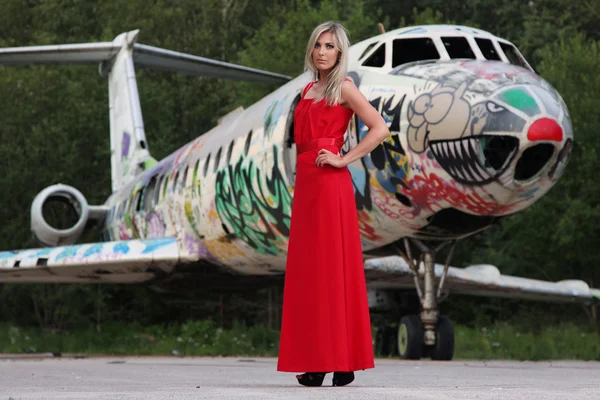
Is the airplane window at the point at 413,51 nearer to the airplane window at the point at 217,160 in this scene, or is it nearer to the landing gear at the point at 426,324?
the landing gear at the point at 426,324

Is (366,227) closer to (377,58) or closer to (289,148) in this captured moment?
(289,148)

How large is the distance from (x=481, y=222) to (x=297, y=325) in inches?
197

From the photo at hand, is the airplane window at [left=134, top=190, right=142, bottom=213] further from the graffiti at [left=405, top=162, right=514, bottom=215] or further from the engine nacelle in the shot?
the graffiti at [left=405, top=162, right=514, bottom=215]

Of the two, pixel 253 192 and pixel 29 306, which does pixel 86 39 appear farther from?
pixel 253 192

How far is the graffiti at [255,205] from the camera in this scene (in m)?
11.6

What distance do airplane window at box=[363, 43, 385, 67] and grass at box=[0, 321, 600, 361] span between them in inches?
158

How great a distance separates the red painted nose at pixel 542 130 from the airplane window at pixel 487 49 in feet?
5.37

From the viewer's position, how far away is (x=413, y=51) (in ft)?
34.1

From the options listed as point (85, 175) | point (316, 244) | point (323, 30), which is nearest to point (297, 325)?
point (316, 244)

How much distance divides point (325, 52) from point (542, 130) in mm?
3817

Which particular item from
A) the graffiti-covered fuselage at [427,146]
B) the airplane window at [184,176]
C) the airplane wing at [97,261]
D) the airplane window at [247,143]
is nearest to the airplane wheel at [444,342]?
the graffiti-covered fuselage at [427,146]

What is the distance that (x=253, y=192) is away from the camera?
1219 cm

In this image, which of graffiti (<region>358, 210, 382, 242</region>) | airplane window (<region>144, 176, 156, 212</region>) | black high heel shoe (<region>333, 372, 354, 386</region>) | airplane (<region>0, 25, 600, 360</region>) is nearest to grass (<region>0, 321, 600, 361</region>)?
airplane (<region>0, 25, 600, 360</region>)

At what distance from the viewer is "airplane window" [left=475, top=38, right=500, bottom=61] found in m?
10.3
